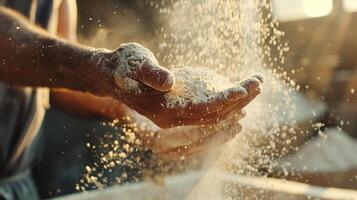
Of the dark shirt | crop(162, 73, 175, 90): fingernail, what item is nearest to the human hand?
crop(162, 73, 175, 90): fingernail

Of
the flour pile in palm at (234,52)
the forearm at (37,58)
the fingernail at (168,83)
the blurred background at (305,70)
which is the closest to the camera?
the fingernail at (168,83)

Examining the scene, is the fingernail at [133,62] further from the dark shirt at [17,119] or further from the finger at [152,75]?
the dark shirt at [17,119]

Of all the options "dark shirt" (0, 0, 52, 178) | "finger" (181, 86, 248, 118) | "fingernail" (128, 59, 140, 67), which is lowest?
"dark shirt" (0, 0, 52, 178)

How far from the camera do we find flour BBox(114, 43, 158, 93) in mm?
1073

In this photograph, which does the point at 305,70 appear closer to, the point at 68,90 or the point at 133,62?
the point at 68,90

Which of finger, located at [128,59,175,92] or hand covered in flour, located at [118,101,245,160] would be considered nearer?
finger, located at [128,59,175,92]

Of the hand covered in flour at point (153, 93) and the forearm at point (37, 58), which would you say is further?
the forearm at point (37, 58)

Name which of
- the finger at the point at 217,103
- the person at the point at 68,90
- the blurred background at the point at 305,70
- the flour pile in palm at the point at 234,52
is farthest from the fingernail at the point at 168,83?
the blurred background at the point at 305,70

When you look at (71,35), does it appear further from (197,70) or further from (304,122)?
(304,122)

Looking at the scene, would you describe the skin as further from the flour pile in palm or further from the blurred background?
the blurred background

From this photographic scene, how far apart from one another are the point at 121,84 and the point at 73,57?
0.82 feet

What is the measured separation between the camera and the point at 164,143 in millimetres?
1481

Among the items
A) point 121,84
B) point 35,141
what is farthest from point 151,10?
point 121,84

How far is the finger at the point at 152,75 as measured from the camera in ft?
3.38
